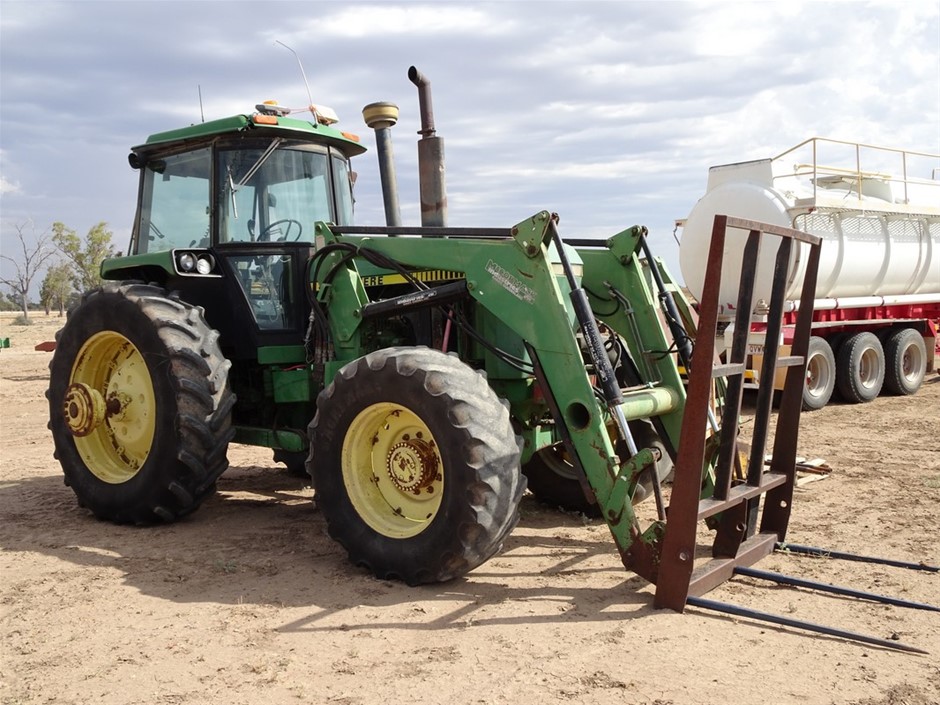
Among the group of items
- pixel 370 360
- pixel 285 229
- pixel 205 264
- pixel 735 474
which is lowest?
pixel 735 474

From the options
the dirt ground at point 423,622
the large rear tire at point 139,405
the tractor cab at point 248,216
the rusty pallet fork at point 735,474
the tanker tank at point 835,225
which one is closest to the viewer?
the dirt ground at point 423,622

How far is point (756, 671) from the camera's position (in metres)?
3.42

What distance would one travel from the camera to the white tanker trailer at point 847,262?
11625mm

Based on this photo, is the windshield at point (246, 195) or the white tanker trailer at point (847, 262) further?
the white tanker trailer at point (847, 262)

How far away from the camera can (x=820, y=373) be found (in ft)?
39.7

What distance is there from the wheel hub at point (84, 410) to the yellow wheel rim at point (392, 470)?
2209 mm

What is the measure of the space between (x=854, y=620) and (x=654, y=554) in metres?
0.92

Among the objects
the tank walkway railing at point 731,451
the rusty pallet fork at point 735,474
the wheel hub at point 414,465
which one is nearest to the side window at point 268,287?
the wheel hub at point 414,465

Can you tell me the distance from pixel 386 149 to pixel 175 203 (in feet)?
5.30

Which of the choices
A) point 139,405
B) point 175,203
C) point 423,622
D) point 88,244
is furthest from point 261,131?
point 88,244

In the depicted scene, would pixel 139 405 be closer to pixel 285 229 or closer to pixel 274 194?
pixel 285 229

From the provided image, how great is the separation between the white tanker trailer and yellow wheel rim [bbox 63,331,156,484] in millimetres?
7311

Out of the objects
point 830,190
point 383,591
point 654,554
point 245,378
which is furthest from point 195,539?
point 830,190

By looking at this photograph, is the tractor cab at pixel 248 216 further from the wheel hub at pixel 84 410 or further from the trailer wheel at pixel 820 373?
the trailer wheel at pixel 820 373
